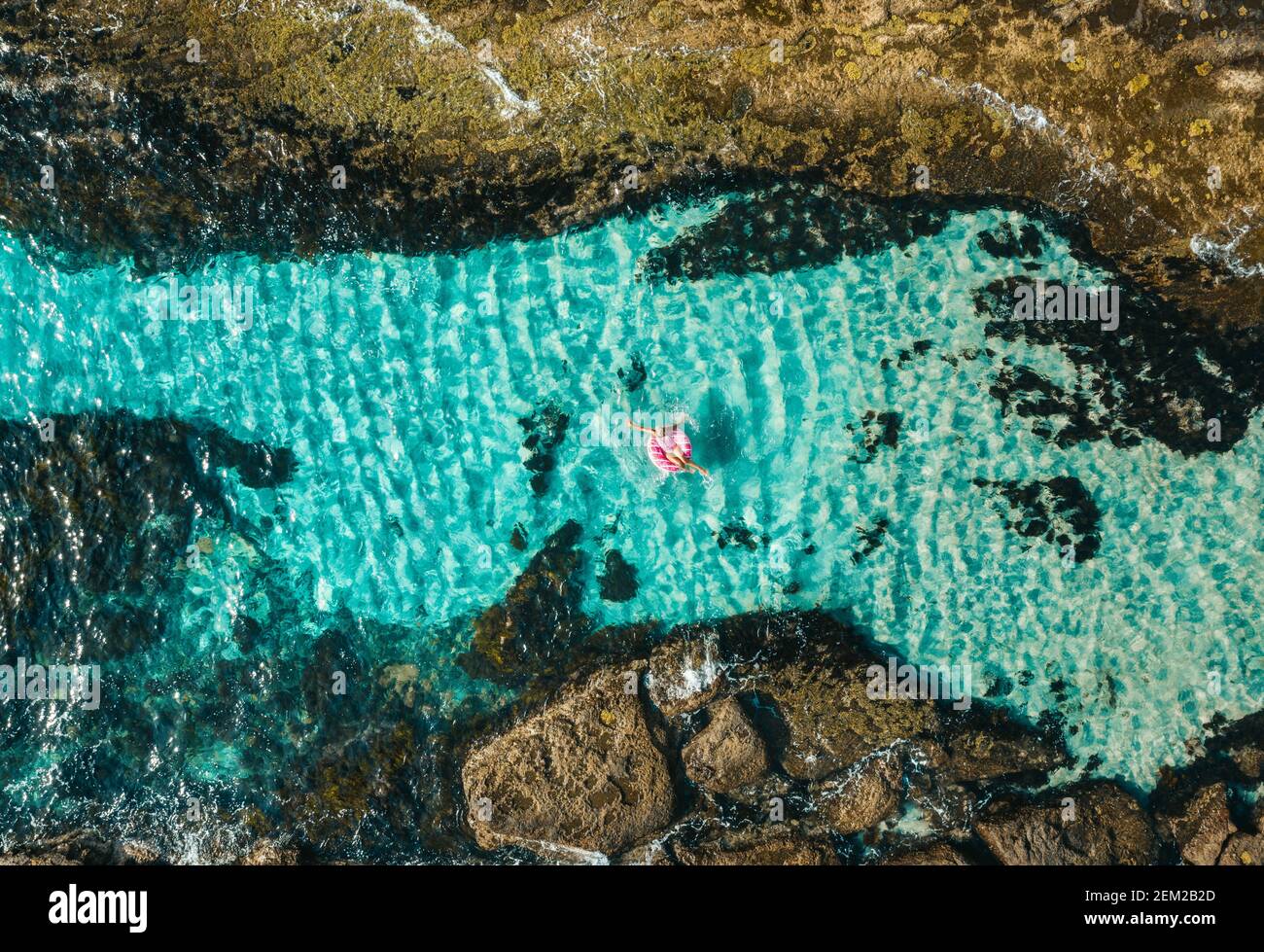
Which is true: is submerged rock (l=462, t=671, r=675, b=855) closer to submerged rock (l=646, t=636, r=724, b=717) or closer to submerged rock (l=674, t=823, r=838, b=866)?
submerged rock (l=646, t=636, r=724, b=717)

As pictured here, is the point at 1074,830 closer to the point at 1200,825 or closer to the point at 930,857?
the point at 1200,825

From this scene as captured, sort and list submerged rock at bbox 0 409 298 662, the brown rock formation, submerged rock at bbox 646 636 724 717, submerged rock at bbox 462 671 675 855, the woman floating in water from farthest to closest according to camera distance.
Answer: submerged rock at bbox 0 409 298 662, submerged rock at bbox 646 636 724 717, the brown rock formation, the woman floating in water, submerged rock at bbox 462 671 675 855

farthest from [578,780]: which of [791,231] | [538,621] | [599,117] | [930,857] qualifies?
[599,117]

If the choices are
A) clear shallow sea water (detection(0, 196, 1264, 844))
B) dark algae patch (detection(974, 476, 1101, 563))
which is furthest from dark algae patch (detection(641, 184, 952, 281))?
dark algae patch (detection(974, 476, 1101, 563))

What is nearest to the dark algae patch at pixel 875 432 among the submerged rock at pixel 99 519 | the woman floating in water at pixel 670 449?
the woman floating in water at pixel 670 449

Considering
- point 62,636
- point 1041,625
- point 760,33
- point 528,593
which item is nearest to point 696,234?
point 760,33
